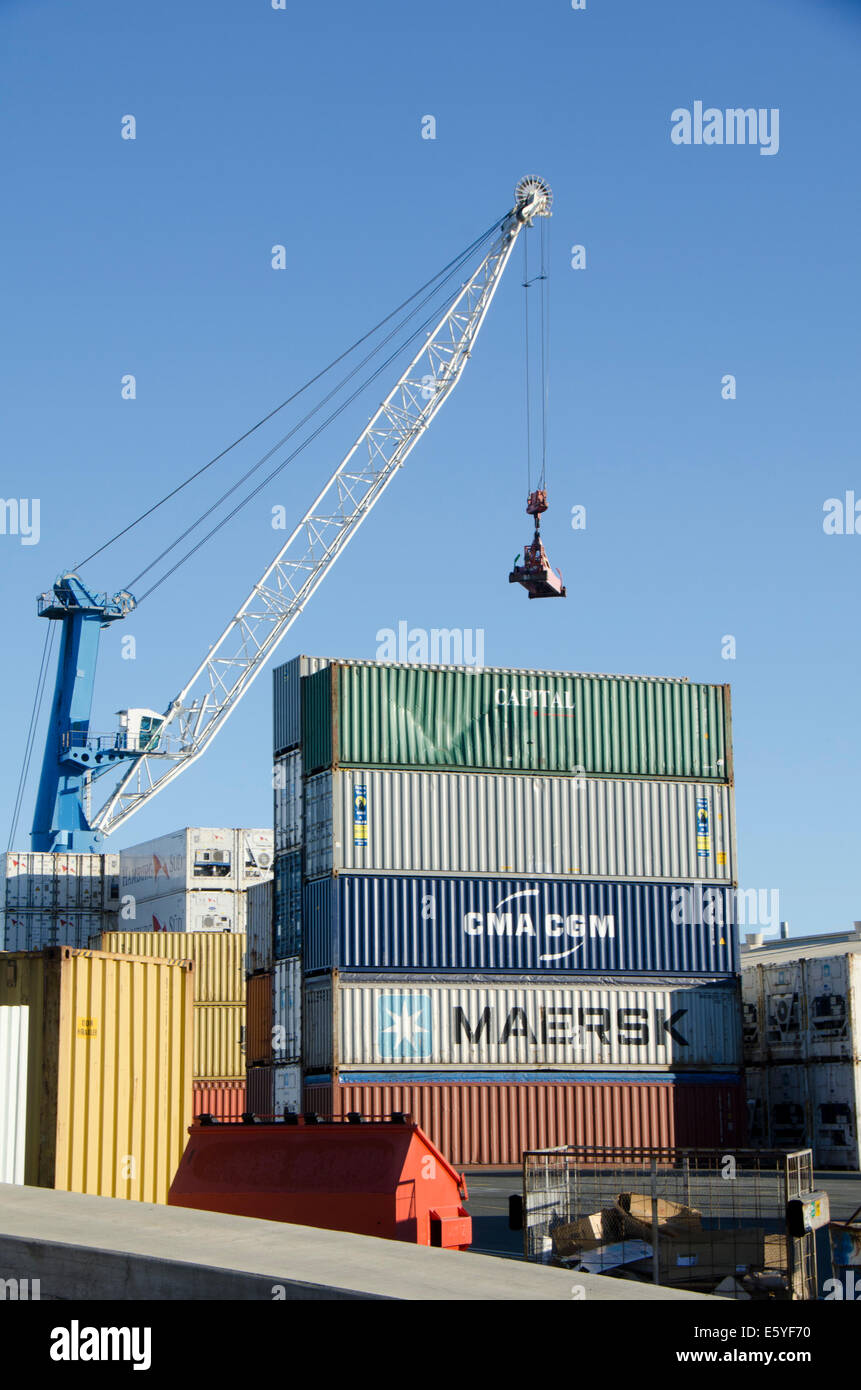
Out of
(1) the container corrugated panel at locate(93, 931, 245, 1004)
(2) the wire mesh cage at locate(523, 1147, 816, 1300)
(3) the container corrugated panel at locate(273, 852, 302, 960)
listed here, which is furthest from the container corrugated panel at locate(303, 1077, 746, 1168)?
(2) the wire mesh cage at locate(523, 1147, 816, 1300)

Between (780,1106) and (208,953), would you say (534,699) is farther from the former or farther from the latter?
(208,953)

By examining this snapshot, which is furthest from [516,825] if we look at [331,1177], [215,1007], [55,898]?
[55,898]

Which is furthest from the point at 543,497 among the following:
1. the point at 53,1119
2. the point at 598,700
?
the point at 53,1119

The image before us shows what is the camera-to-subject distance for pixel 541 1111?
3956cm

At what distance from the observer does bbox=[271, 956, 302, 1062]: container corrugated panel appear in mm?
40219

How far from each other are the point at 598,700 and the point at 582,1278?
32.9m

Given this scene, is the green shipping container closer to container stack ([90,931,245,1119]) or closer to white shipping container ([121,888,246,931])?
container stack ([90,931,245,1119])

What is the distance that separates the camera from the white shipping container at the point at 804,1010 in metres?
40.7

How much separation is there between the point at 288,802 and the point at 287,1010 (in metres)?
5.51

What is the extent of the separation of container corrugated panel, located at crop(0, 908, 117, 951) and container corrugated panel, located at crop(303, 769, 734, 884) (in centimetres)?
2486

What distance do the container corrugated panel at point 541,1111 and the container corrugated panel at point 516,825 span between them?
5470 millimetres

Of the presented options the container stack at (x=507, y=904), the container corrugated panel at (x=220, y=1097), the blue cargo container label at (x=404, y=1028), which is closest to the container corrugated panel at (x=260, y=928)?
the container stack at (x=507, y=904)

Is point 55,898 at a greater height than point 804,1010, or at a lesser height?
greater

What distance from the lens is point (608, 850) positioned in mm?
41719
